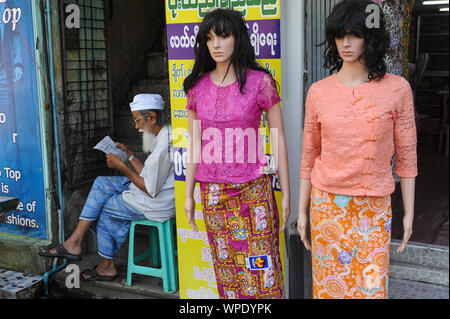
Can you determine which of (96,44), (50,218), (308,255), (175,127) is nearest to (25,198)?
(50,218)

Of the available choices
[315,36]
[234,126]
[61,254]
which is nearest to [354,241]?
[234,126]

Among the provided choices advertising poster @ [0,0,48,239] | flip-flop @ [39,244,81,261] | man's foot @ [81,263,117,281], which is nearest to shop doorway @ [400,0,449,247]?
man's foot @ [81,263,117,281]

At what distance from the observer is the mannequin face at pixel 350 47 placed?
2.01m

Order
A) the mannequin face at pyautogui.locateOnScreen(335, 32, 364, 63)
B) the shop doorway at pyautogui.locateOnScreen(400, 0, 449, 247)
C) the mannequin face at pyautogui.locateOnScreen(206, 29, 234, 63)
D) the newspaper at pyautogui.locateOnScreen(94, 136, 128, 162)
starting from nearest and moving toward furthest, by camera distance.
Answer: the mannequin face at pyautogui.locateOnScreen(335, 32, 364, 63) < the mannequin face at pyautogui.locateOnScreen(206, 29, 234, 63) < the newspaper at pyautogui.locateOnScreen(94, 136, 128, 162) < the shop doorway at pyautogui.locateOnScreen(400, 0, 449, 247)

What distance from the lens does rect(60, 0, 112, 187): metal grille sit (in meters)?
3.90

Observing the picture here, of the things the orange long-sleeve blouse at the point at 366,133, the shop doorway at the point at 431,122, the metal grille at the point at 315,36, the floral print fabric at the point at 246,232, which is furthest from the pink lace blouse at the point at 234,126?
the shop doorway at the point at 431,122

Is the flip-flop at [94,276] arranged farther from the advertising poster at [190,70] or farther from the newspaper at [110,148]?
the newspaper at [110,148]

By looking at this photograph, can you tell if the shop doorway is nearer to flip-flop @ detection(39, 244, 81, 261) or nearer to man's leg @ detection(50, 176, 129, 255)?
man's leg @ detection(50, 176, 129, 255)

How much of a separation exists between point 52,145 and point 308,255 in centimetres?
216

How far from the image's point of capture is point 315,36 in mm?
2867

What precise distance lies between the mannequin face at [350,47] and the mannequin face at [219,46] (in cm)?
52

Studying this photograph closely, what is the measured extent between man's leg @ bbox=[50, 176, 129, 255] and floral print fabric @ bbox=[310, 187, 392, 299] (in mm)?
2009

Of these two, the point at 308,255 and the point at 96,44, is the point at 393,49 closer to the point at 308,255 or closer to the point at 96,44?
the point at 308,255

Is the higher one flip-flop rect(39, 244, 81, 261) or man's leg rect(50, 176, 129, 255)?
man's leg rect(50, 176, 129, 255)
